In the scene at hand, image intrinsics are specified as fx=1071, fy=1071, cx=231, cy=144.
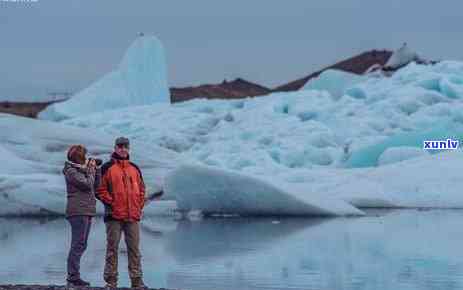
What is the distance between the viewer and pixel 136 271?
6754mm

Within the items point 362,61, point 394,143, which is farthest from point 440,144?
point 362,61

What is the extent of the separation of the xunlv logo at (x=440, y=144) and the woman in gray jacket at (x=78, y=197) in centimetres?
1598

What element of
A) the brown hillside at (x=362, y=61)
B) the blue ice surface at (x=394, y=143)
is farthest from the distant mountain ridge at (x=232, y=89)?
the blue ice surface at (x=394, y=143)

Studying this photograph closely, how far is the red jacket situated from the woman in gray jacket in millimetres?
130

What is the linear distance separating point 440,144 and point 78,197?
16174mm

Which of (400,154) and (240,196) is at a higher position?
(400,154)

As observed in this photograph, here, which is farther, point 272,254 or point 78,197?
point 272,254

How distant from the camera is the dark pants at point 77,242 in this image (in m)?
7.02

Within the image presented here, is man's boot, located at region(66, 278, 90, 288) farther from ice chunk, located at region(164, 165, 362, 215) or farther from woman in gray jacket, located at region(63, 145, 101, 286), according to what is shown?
ice chunk, located at region(164, 165, 362, 215)

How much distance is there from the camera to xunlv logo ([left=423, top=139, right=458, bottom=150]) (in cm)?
2230

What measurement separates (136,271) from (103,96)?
27.8 meters

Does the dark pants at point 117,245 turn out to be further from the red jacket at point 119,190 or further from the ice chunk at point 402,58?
the ice chunk at point 402,58

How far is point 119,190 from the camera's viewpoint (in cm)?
671

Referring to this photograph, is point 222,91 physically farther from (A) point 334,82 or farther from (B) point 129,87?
(A) point 334,82
